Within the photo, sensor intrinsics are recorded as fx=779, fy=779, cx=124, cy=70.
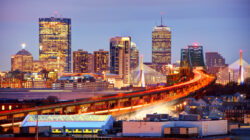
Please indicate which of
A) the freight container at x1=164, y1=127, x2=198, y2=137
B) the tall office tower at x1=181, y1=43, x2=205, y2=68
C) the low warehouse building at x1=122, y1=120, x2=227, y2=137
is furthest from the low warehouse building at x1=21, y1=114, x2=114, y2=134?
the tall office tower at x1=181, y1=43, x2=205, y2=68

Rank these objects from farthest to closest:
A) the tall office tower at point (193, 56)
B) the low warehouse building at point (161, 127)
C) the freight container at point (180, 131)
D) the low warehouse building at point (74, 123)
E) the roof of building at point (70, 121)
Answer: the tall office tower at point (193, 56) → the roof of building at point (70, 121) → the low warehouse building at point (74, 123) → the low warehouse building at point (161, 127) → the freight container at point (180, 131)

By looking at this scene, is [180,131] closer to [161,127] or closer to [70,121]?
[161,127]

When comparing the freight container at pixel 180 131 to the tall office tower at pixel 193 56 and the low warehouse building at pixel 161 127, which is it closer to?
the low warehouse building at pixel 161 127

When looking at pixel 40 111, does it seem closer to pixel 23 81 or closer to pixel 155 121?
pixel 155 121

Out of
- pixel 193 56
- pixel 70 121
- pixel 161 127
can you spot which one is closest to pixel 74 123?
pixel 70 121

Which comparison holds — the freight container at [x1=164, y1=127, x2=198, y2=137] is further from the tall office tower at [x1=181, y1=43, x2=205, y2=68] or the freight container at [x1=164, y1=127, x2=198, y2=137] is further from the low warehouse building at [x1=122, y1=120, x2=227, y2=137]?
the tall office tower at [x1=181, y1=43, x2=205, y2=68]

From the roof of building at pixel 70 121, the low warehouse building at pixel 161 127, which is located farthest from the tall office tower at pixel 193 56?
the low warehouse building at pixel 161 127
